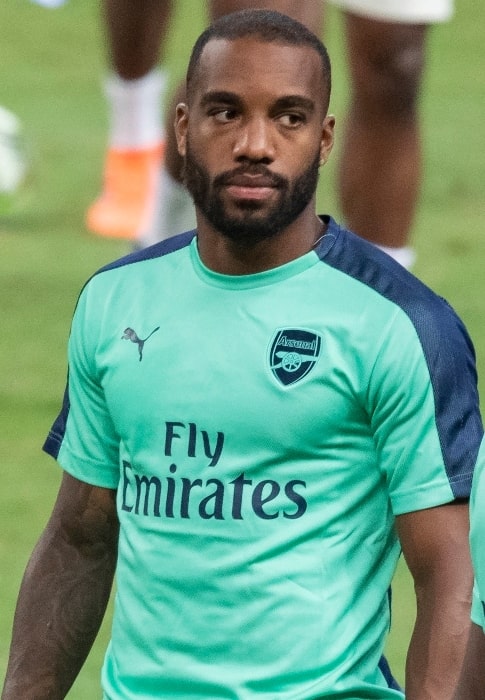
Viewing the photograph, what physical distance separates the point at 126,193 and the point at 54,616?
12.1ft

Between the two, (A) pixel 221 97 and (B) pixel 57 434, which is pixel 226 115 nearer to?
(A) pixel 221 97

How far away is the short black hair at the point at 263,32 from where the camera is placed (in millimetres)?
2787

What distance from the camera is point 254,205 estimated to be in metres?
2.74

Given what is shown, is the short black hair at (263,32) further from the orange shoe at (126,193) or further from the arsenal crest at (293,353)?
the orange shoe at (126,193)

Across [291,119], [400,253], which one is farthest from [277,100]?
[400,253]

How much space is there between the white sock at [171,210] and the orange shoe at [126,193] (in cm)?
94

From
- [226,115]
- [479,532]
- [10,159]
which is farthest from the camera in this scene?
[10,159]

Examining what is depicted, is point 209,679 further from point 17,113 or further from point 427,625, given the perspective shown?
point 17,113

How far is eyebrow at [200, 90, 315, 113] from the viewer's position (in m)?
2.75

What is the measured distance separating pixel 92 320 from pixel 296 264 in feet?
1.02

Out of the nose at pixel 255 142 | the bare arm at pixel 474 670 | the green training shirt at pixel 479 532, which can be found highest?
the nose at pixel 255 142

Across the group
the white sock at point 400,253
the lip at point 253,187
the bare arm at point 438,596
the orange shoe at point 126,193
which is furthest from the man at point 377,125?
the bare arm at point 438,596

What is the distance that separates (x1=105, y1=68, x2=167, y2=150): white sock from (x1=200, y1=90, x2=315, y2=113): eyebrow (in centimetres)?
342

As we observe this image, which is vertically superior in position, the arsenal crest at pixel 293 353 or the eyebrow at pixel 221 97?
the eyebrow at pixel 221 97
